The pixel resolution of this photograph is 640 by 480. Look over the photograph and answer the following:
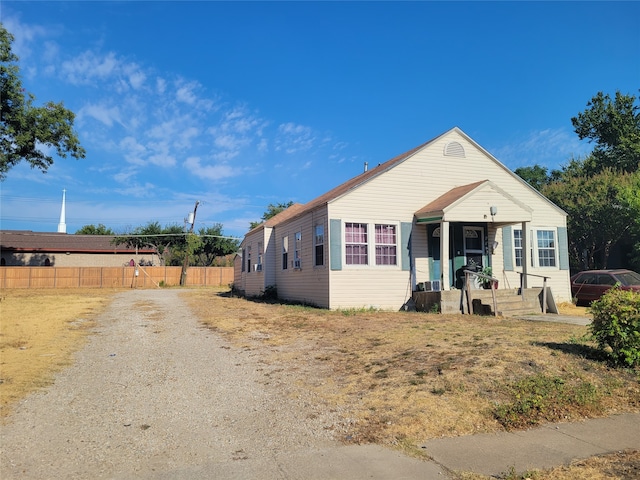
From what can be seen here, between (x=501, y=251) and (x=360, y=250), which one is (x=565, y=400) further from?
(x=501, y=251)

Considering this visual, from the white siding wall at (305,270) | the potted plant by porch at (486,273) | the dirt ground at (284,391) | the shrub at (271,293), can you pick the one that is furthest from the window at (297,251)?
the dirt ground at (284,391)

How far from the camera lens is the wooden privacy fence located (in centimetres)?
3766

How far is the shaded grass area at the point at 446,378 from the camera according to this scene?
4.88 m

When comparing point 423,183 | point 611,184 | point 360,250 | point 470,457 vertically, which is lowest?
point 470,457

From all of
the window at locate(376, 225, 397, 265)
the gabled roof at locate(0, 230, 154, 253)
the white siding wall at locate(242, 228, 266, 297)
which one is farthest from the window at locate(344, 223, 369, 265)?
the gabled roof at locate(0, 230, 154, 253)

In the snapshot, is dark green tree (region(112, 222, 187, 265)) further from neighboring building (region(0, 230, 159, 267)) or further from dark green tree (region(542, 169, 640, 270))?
dark green tree (region(542, 169, 640, 270))

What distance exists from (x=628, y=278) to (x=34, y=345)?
17.3 metres

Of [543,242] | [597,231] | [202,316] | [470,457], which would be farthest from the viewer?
[597,231]

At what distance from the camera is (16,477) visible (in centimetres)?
364

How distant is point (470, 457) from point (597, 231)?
25.5 m

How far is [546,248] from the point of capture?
17656 mm

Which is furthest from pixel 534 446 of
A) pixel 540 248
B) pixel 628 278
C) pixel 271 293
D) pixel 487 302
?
pixel 271 293

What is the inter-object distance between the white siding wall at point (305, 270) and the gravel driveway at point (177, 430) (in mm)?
7581

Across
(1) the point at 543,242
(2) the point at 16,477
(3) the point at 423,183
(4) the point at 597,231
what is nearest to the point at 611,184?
(4) the point at 597,231
